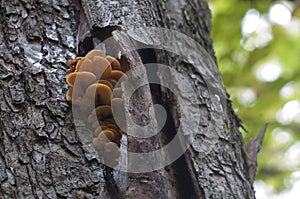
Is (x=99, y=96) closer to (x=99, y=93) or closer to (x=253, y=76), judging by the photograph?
(x=99, y=93)

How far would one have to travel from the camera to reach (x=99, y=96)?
5.51 feet

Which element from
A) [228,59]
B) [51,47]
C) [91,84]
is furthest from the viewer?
[228,59]

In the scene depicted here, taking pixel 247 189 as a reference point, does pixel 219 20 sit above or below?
above

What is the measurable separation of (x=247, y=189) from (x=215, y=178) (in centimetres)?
22

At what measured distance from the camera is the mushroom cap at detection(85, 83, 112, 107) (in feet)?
5.41

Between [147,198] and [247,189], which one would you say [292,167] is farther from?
[147,198]

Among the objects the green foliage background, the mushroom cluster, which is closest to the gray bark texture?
the mushroom cluster

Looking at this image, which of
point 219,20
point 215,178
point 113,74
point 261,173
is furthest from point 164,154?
point 261,173

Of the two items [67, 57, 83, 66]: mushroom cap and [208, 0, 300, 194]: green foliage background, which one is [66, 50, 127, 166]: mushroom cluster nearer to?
[67, 57, 83, 66]: mushroom cap

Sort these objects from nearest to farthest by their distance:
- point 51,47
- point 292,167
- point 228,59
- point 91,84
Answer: point 91,84
point 51,47
point 228,59
point 292,167

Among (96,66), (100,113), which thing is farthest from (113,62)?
(100,113)

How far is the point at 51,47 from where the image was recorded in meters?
1.87

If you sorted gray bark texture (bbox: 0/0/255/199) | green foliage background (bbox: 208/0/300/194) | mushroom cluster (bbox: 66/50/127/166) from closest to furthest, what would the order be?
gray bark texture (bbox: 0/0/255/199), mushroom cluster (bbox: 66/50/127/166), green foliage background (bbox: 208/0/300/194)

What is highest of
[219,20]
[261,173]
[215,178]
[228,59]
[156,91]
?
[219,20]
